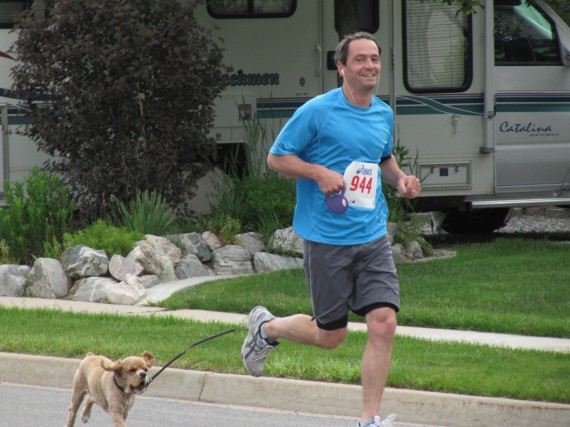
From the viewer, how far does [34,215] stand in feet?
39.9

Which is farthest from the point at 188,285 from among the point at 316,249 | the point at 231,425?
the point at 316,249

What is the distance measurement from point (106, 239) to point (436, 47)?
180 inches

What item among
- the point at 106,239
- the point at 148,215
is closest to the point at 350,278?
the point at 106,239

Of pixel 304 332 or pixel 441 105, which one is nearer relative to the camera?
pixel 304 332

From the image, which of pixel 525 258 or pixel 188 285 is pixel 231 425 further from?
pixel 525 258

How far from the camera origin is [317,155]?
6418mm

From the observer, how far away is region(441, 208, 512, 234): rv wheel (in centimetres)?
1611

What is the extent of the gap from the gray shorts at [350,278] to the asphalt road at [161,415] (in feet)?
3.31

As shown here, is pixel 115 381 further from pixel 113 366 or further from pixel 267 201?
pixel 267 201

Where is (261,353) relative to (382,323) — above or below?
below

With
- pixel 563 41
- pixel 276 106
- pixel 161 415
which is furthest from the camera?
pixel 563 41

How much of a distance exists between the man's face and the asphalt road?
6.44ft

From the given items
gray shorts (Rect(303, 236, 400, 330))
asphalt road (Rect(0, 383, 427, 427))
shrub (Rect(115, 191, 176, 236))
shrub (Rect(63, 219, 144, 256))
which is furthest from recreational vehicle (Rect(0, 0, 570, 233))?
gray shorts (Rect(303, 236, 400, 330))

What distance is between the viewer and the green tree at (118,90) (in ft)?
40.0
